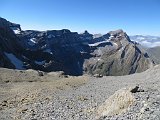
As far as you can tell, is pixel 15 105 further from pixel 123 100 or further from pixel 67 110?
pixel 123 100

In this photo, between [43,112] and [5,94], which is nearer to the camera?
[43,112]

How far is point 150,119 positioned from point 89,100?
1983cm

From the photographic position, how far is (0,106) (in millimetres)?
41281

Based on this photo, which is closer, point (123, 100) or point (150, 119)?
point (150, 119)

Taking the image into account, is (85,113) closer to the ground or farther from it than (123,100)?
closer to the ground

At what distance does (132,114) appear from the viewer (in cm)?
2311

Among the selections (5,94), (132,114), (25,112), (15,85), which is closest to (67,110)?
(25,112)

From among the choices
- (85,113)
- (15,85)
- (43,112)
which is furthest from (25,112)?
(15,85)

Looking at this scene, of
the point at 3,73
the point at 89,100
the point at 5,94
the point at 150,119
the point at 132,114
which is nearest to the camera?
the point at 150,119

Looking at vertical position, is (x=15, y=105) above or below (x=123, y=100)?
below

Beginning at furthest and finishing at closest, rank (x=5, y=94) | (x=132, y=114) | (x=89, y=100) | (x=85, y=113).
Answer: (x=5, y=94)
(x=89, y=100)
(x=85, y=113)
(x=132, y=114)

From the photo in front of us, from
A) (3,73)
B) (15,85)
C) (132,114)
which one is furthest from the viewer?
(3,73)

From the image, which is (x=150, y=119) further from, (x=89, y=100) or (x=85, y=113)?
(x=89, y=100)

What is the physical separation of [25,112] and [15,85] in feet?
85.6
